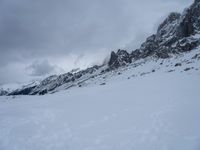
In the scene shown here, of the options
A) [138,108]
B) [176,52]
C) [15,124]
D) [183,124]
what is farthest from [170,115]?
[176,52]

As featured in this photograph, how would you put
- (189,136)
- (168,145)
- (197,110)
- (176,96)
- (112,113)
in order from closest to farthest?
(168,145), (189,136), (197,110), (112,113), (176,96)

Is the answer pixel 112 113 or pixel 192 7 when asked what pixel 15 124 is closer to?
pixel 112 113

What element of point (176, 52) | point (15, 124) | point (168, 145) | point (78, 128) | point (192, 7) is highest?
point (192, 7)

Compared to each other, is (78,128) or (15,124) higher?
(15,124)

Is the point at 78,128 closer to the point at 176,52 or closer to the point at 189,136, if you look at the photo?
the point at 189,136

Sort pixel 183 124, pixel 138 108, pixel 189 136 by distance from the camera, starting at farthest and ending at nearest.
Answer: pixel 138 108, pixel 183 124, pixel 189 136

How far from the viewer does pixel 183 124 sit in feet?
47.1

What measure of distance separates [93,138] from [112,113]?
5.08 meters

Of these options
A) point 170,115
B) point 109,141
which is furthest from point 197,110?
point 109,141

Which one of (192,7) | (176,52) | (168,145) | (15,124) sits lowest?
(168,145)

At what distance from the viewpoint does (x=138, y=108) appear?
1925 centimetres

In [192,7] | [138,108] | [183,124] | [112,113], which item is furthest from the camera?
[192,7]

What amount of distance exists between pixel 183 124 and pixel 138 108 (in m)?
5.27

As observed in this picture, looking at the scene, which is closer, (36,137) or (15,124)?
(36,137)
